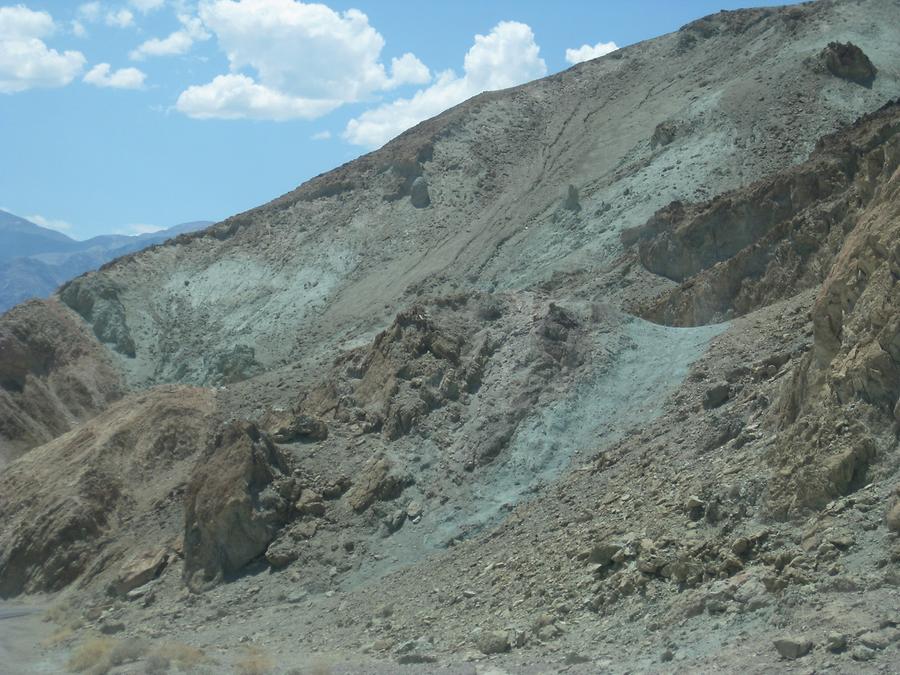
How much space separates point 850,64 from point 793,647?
1355 inches

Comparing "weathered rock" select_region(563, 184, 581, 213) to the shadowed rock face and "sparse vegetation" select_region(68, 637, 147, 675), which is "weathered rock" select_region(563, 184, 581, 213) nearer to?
the shadowed rock face

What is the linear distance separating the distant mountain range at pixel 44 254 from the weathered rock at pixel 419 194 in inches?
1874

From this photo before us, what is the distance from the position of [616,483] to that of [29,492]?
15.3 metres

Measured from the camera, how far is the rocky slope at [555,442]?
1080cm

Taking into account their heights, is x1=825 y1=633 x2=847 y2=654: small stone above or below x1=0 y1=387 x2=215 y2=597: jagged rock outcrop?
below

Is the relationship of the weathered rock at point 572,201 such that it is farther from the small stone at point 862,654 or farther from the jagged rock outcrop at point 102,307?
the small stone at point 862,654

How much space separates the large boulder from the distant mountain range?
7350cm

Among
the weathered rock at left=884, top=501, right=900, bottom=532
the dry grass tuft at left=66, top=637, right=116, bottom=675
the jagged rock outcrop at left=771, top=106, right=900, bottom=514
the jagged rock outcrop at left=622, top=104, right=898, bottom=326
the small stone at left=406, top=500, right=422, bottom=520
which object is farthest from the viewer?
the jagged rock outcrop at left=622, top=104, right=898, bottom=326

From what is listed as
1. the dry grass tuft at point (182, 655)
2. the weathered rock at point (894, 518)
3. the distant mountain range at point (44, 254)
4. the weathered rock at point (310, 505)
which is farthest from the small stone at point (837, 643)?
the distant mountain range at point (44, 254)

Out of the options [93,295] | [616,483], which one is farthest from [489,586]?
[93,295]

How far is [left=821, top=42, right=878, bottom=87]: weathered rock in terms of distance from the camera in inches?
1538

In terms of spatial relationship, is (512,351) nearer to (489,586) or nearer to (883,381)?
(489,586)

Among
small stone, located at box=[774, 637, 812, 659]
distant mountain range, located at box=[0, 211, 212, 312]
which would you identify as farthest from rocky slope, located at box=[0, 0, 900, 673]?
distant mountain range, located at box=[0, 211, 212, 312]

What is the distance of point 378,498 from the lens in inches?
713
